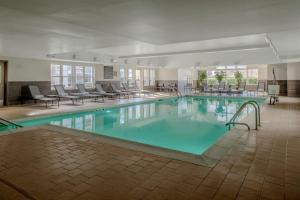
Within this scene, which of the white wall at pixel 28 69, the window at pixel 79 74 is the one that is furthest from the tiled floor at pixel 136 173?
the window at pixel 79 74

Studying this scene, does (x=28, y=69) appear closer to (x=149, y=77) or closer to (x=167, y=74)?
(x=149, y=77)

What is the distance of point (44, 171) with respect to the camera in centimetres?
268

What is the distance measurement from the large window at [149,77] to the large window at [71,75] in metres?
5.67

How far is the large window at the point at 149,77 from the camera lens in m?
18.0

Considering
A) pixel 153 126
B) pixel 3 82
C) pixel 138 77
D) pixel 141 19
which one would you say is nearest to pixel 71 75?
pixel 3 82

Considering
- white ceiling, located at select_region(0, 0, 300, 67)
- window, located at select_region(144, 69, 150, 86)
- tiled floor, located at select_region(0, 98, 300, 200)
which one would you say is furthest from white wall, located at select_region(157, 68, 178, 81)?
tiled floor, located at select_region(0, 98, 300, 200)

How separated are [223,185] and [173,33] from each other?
12.1ft

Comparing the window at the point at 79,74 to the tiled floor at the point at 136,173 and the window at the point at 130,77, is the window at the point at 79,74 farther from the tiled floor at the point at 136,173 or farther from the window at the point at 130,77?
the tiled floor at the point at 136,173

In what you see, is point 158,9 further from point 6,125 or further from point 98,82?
point 98,82

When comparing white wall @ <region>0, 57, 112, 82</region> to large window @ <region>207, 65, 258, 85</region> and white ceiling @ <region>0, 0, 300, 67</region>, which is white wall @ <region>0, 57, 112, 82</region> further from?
large window @ <region>207, 65, 258, 85</region>

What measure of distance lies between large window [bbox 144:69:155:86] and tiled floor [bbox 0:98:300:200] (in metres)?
14.3

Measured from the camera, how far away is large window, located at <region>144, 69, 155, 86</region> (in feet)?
59.0

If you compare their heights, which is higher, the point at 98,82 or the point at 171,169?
the point at 98,82

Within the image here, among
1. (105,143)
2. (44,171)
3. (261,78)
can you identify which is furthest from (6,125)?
(261,78)
